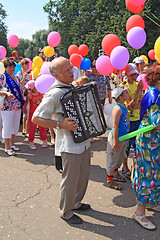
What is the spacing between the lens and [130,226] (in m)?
2.52

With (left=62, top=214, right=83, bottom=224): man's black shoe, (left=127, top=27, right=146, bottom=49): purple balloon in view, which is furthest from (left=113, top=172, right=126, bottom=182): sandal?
(left=127, top=27, right=146, bottom=49): purple balloon

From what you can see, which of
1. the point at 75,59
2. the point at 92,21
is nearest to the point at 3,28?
the point at 92,21

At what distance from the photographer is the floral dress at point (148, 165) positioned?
7.97 ft

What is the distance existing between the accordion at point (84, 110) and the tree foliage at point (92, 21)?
16.3m

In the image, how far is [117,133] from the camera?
290cm

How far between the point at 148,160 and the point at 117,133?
0.59 m

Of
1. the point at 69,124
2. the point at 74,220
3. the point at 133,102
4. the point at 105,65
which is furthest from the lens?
the point at 105,65

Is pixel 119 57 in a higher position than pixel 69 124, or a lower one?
higher

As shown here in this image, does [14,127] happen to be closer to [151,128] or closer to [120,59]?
[120,59]

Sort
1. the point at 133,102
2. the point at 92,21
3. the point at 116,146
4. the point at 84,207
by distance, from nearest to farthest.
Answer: the point at 84,207
the point at 116,146
the point at 133,102
the point at 92,21

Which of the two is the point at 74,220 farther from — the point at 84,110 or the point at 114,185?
the point at 84,110

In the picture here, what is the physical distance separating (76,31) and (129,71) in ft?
86.1

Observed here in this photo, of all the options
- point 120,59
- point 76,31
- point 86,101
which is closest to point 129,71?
point 120,59

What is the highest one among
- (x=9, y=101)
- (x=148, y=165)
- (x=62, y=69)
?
Result: (x=62, y=69)
